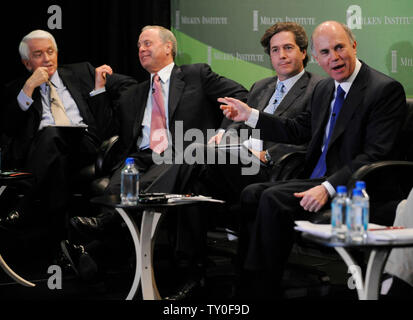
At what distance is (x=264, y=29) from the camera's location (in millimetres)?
4836

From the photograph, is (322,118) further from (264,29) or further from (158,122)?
(264,29)

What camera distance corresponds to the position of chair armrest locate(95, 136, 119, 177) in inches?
167

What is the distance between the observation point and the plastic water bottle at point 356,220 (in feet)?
6.79

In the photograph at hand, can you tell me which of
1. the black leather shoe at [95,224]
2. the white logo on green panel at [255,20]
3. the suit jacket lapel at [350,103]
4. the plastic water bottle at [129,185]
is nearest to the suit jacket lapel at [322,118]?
the suit jacket lapel at [350,103]

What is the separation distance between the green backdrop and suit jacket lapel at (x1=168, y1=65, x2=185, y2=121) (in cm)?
60

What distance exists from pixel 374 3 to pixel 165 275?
2.49 meters

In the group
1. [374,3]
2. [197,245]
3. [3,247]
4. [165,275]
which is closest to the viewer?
[197,245]

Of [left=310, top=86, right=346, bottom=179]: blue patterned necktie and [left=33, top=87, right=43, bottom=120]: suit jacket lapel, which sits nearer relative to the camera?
[left=310, top=86, right=346, bottom=179]: blue patterned necktie

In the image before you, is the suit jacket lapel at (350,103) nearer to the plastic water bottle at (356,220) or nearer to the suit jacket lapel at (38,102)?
the plastic water bottle at (356,220)

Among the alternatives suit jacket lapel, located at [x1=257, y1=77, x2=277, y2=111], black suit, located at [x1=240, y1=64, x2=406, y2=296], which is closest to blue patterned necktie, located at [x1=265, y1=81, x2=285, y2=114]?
suit jacket lapel, located at [x1=257, y1=77, x2=277, y2=111]

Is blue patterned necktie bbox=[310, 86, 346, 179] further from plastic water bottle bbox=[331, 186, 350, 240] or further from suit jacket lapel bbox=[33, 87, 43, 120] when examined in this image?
suit jacket lapel bbox=[33, 87, 43, 120]

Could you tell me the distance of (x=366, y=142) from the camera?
10.1ft
